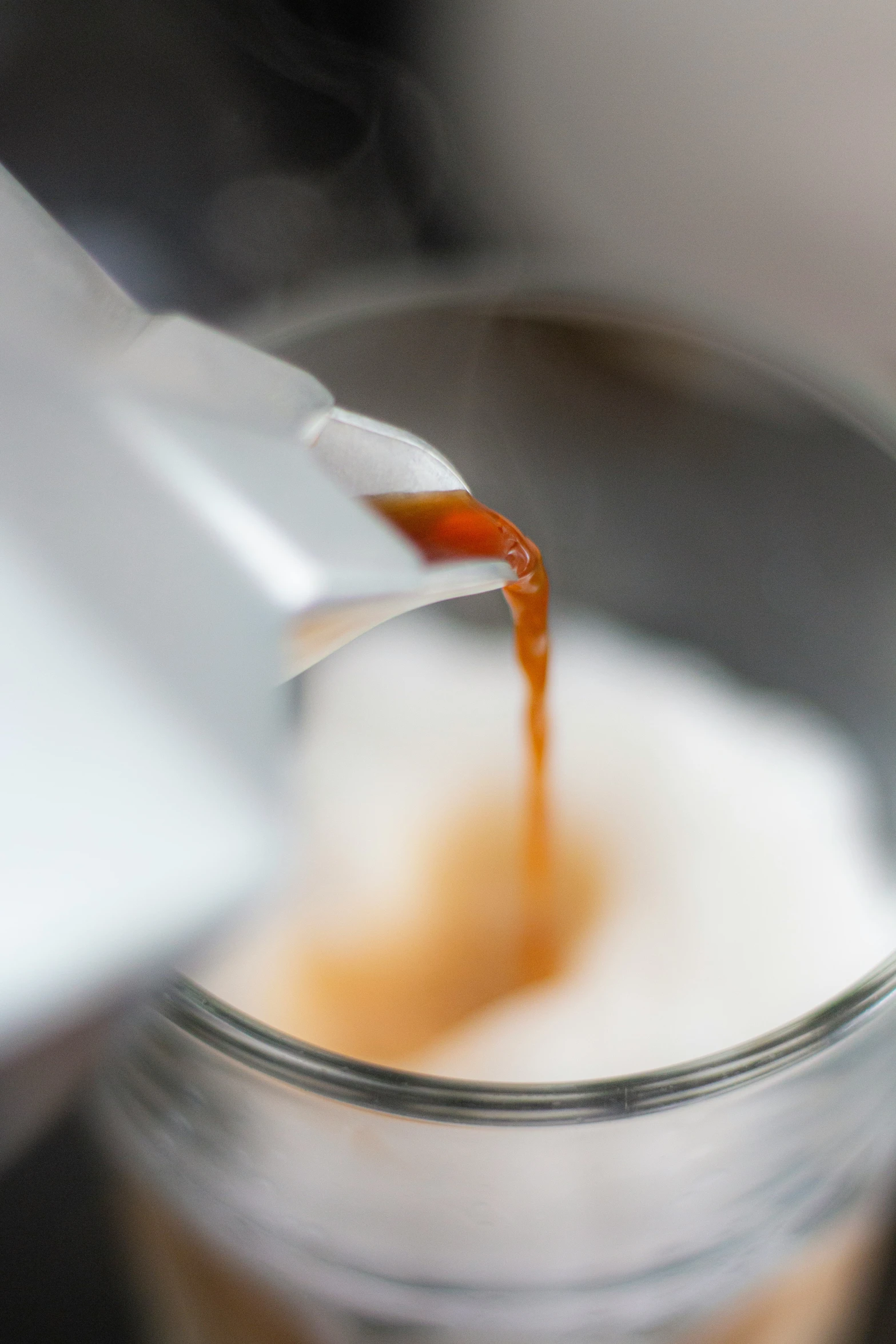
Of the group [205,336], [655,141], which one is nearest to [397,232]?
A: [655,141]

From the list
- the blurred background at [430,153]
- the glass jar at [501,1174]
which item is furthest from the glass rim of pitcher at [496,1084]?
the blurred background at [430,153]

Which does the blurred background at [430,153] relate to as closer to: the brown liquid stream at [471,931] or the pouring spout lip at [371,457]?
the brown liquid stream at [471,931]

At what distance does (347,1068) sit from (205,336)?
0.12 metres

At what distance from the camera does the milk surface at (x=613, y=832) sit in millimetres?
310

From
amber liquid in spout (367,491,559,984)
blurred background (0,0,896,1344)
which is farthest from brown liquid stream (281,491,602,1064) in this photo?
blurred background (0,0,896,1344)

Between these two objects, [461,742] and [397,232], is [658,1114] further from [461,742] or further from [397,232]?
[397,232]

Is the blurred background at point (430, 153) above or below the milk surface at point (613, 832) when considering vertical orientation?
above

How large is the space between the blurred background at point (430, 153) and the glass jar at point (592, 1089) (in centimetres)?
12

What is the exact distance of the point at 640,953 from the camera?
1.08 ft

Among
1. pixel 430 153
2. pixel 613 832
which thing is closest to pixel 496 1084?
pixel 613 832

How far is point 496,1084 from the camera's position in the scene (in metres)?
0.24

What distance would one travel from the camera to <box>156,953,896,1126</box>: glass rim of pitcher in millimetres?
230

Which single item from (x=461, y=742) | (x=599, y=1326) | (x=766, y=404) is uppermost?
(x=766, y=404)

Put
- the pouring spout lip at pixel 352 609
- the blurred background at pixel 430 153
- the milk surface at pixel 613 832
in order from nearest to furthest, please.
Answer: the pouring spout lip at pixel 352 609
the milk surface at pixel 613 832
the blurred background at pixel 430 153
